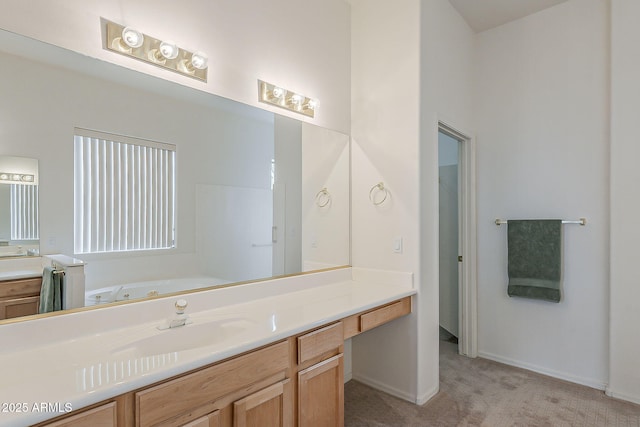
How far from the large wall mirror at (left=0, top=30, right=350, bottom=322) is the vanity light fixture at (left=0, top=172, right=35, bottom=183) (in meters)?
0.03

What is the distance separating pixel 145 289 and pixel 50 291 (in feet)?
1.17

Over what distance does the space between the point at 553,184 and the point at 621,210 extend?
0.50 metres

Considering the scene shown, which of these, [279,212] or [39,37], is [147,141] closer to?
[39,37]

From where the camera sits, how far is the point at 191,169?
182 cm

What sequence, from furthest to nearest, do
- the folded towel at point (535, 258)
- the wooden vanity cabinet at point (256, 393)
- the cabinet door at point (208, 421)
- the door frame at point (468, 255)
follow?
the door frame at point (468, 255) → the folded towel at point (535, 258) → the cabinet door at point (208, 421) → the wooden vanity cabinet at point (256, 393)

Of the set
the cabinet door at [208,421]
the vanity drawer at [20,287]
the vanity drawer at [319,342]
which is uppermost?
the vanity drawer at [20,287]

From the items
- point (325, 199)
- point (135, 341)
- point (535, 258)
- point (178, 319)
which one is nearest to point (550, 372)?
point (535, 258)

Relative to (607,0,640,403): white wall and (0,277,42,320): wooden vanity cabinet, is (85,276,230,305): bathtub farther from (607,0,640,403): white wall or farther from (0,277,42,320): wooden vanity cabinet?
(607,0,640,403): white wall

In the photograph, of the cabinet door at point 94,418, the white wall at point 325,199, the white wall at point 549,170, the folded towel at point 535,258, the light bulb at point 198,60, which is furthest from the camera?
the folded towel at point 535,258

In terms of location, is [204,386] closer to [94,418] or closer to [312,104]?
[94,418]

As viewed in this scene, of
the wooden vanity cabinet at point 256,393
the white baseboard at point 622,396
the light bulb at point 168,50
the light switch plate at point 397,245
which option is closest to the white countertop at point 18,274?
the wooden vanity cabinet at point 256,393

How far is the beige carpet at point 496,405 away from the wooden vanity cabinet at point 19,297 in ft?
5.91

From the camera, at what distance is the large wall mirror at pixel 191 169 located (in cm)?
133

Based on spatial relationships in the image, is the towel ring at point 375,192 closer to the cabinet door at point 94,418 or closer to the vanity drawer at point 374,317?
the vanity drawer at point 374,317
